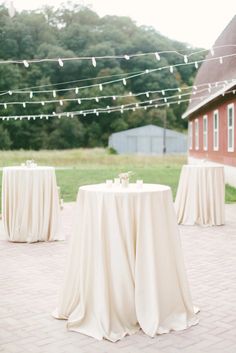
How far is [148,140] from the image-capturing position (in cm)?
5569

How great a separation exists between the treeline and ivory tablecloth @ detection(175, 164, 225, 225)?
122 ft

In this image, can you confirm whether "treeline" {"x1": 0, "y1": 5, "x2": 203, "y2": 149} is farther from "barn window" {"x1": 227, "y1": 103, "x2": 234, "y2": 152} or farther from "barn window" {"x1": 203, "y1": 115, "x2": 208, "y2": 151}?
"barn window" {"x1": 227, "y1": 103, "x2": 234, "y2": 152}

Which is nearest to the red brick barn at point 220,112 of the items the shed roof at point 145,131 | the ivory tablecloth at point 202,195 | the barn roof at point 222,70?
the barn roof at point 222,70

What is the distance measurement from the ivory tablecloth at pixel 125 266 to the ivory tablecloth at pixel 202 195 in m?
5.36

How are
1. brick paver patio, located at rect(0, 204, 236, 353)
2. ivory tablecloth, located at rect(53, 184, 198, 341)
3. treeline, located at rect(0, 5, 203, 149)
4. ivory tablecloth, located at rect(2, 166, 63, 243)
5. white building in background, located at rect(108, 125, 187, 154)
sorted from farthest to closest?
white building in background, located at rect(108, 125, 187, 154), treeline, located at rect(0, 5, 203, 149), ivory tablecloth, located at rect(2, 166, 63, 243), ivory tablecloth, located at rect(53, 184, 198, 341), brick paver patio, located at rect(0, 204, 236, 353)

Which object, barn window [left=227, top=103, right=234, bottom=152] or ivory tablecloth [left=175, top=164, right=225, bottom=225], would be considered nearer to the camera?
ivory tablecloth [left=175, top=164, right=225, bottom=225]

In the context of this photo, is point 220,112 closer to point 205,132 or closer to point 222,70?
point 222,70

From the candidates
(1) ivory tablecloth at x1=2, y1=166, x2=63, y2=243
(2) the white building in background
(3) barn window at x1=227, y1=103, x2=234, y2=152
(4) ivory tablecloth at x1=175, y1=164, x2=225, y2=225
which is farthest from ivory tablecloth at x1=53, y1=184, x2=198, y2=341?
(2) the white building in background

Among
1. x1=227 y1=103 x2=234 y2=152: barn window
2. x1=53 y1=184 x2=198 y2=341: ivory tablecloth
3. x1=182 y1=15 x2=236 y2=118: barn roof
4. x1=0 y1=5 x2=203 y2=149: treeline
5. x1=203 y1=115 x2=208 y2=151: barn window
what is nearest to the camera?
x1=53 y1=184 x2=198 y2=341: ivory tablecloth

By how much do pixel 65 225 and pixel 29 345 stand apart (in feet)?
19.7

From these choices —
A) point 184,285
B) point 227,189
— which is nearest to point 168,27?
point 227,189

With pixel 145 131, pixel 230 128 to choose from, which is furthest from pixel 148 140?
pixel 230 128

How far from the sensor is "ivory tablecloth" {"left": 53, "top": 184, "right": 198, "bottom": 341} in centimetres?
431

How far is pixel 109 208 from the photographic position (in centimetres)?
435
